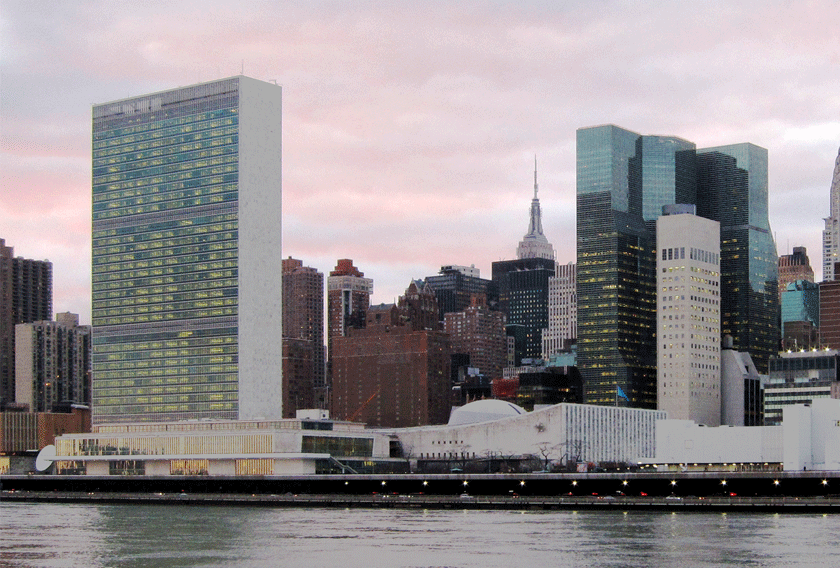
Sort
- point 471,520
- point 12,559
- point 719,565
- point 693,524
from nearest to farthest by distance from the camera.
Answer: point 719,565 < point 12,559 < point 693,524 < point 471,520

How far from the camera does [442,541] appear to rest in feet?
504

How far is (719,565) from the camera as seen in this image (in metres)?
128

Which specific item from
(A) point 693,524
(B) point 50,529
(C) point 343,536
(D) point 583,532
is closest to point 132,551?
(C) point 343,536

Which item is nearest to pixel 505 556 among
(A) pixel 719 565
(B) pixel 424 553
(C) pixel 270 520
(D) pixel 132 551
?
(B) pixel 424 553

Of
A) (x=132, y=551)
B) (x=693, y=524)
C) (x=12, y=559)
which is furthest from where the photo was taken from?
(x=693, y=524)

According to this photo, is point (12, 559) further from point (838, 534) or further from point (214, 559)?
point (838, 534)

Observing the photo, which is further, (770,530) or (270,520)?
(270,520)

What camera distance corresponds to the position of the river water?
440 ft

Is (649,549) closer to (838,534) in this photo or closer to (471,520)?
(838,534)

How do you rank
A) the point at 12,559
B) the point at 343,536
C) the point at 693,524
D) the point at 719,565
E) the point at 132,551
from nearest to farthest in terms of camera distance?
the point at 719,565 < the point at 12,559 < the point at 132,551 < the point at 343,536 < the point at 693,524

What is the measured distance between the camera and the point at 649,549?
14288 centimetres

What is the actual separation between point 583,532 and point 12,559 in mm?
66773

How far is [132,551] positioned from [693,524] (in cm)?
7234

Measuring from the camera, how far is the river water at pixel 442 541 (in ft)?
440
